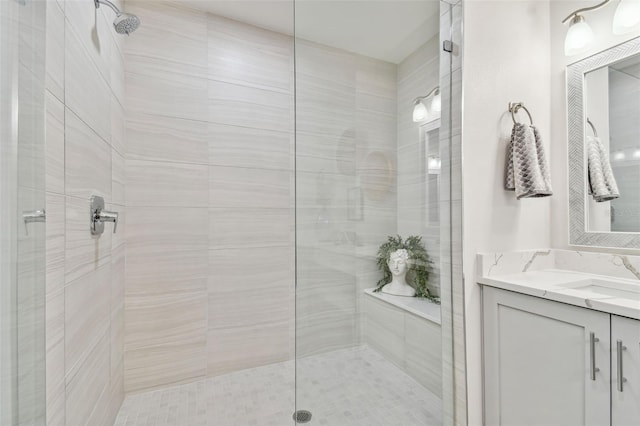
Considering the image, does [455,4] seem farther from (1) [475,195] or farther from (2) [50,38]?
(2) [50,38]

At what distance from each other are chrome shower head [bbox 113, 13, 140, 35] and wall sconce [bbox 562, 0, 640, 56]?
1.91 m

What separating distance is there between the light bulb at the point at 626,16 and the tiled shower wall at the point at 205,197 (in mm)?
1793

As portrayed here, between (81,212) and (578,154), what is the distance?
222 centimetres

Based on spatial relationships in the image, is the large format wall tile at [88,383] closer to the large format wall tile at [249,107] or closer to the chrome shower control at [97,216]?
the chrome shower control at [97,216]

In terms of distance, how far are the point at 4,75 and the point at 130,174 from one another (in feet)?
5.10

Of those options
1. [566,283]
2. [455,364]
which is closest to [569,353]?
[566,283]

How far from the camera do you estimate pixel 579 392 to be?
1138 millimetres

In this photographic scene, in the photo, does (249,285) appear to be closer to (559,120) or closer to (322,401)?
(322,401)

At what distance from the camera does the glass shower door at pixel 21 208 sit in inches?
18.9

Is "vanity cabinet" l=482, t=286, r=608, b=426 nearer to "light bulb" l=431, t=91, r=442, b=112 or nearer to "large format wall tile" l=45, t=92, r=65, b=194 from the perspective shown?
"light bulb" l=431, t=91, r=442, b=112

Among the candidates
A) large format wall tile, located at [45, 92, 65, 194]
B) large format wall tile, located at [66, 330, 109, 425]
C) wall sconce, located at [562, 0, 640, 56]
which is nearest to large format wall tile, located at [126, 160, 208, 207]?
large format wall tile, located at [66, 330, 109, 425]

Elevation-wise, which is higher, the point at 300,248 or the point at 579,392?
the point at 300,248

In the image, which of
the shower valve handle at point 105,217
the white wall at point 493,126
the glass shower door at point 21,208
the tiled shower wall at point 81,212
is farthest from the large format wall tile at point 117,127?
the white wall at point 493,126

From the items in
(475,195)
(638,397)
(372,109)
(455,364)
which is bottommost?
(455,364)
